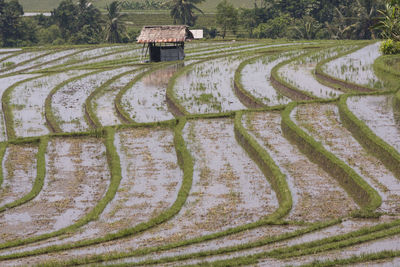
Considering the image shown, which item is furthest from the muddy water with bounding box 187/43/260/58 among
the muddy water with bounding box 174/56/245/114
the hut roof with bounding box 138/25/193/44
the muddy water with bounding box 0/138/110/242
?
the muddy water with bounding box 0/138/110/242

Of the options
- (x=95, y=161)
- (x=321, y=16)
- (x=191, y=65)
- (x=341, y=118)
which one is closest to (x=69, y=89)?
(x=191, y=65)

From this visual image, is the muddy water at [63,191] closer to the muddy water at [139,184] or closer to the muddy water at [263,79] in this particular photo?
the muddy water at [139,184]

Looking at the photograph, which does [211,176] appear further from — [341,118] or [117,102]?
[117,102]

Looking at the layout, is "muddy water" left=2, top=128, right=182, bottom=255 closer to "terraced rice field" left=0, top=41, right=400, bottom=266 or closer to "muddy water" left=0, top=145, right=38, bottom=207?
"terraced rice field" left=0, top=41, right=400, bottom=266

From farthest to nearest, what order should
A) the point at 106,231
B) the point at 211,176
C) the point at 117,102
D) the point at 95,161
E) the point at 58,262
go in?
the point at 117,102
the point at 95,161
the point at 211,176
the point at 106,231
the point at 58,262

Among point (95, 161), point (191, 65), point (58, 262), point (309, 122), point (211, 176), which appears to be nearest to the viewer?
point (58, 262)

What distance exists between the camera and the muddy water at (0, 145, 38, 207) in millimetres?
12062

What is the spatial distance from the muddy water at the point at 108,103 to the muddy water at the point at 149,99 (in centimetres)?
43

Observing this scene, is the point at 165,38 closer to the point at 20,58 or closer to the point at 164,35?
the point at 164,35

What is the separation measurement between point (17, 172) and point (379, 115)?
848cm

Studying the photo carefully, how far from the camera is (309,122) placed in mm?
15078

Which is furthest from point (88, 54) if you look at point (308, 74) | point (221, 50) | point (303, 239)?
point (303, 239)

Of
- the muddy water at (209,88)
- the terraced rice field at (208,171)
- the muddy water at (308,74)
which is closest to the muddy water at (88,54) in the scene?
the muddy water at (209,88)

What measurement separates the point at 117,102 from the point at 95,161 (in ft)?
20.6
